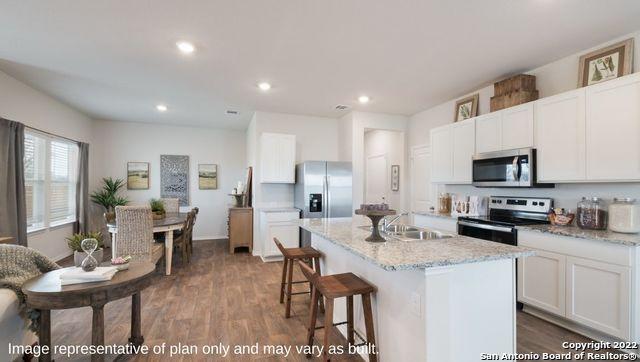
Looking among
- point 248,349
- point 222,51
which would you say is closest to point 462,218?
point 248,349

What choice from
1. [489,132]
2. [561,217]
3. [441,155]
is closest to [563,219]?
[561,217]

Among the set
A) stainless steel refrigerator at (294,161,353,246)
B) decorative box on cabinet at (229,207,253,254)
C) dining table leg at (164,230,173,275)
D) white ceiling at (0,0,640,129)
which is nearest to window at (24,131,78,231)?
white ceiling at (0,0,640,129)

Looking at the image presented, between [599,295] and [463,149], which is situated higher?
[463,149]

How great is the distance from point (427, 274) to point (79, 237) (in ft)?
9.64

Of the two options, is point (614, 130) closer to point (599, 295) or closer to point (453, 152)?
point (599, 295)

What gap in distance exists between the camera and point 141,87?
13.4 feet

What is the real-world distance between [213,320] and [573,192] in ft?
12.6

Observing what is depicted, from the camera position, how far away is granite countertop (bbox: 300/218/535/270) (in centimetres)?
153

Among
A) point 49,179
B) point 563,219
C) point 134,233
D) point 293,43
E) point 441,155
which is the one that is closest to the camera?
point 293,43

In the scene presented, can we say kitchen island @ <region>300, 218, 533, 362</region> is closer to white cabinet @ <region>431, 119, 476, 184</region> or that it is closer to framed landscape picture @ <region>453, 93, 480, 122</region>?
white cabinet @ <region>431, 119, 476, 184</region>

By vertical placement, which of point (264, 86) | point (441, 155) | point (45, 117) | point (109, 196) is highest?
point (264, 86)

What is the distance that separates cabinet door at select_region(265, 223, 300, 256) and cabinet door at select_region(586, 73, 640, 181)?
388 centimetres

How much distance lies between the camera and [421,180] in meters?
5.28

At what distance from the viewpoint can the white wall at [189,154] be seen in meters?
6.34
